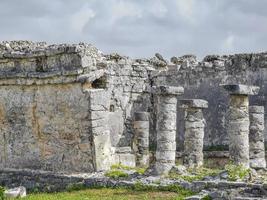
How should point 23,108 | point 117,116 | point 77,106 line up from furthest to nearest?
point 117,116
point 23,108
point 77,106

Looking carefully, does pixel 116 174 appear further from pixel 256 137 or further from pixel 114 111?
pixel 114 111

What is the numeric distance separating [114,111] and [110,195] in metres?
5.89

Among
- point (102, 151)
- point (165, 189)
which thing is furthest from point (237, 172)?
point (102, 151)

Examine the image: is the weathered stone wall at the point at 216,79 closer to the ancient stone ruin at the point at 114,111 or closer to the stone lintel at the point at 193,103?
the ancient stone ruin at the point at 114,111

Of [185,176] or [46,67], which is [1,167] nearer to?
[46,67]

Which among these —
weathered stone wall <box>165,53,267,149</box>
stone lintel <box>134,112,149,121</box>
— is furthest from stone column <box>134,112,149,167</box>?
weathered stone wall <box>165,53,267,149</box>

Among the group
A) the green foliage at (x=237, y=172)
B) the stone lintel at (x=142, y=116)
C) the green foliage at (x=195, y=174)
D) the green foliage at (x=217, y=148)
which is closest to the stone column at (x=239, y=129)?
the green foliage at (x=195, y=174)

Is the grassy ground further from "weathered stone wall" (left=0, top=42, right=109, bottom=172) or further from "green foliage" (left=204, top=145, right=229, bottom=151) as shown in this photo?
"green foliage" (left=204, top=145, right=229, bottom=151)

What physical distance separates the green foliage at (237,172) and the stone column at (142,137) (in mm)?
5528

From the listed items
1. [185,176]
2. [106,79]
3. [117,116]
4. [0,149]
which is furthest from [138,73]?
[185,176]

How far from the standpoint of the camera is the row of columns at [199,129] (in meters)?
15.6

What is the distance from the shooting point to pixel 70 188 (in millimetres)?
16188

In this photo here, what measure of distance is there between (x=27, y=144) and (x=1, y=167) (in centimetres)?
133

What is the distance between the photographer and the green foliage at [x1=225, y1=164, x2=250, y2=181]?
13875mm
